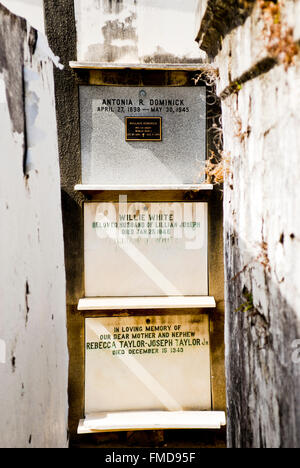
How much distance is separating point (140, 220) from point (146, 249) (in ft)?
1.04

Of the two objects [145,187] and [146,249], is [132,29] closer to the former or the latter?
[145,187]

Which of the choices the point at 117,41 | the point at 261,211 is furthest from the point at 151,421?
the point at 117,41

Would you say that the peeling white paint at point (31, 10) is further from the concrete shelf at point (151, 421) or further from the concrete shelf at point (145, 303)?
the concrete shelf at point (151, 421)

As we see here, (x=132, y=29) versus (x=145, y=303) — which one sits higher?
(x=132, y=29)

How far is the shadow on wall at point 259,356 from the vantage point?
136cm

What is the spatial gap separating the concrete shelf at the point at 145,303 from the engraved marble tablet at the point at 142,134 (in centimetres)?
122

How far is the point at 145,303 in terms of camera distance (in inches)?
166

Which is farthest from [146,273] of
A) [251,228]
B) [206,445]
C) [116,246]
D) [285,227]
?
Result: [285,227]

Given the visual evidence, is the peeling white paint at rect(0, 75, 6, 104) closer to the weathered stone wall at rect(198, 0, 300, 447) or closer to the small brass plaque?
the weathered stone wall at rect(198, 0, 300, 447)

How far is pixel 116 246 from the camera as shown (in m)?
4.42

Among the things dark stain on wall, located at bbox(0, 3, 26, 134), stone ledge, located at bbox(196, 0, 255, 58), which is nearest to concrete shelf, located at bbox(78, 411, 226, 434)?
dark stain on wall, located at bbox(0, 3, 26, 134)

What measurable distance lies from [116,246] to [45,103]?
70.7 inches

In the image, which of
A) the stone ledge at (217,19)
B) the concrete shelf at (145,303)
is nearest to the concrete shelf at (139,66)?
the stone ledge at (217,19)

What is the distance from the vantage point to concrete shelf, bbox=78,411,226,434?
405 cm
